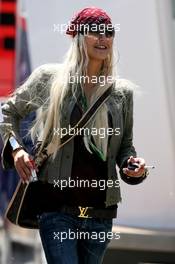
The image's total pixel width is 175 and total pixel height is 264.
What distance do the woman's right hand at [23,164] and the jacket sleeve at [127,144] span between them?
0.32 m

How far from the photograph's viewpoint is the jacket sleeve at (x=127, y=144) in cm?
223

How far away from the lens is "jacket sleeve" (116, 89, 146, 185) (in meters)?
2.23

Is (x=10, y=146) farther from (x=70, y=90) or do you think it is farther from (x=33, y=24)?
(x=33, y=24)

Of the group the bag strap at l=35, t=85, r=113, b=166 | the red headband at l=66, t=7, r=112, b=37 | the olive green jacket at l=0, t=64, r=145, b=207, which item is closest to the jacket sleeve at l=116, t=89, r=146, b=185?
the olive green jacket at l=0, t=64, r=145, b=207

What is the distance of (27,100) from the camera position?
222 centimetres

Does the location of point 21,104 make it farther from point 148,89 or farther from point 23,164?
point 148,89

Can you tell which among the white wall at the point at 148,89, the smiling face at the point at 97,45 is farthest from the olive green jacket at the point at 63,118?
the white wall at the point at 148,89

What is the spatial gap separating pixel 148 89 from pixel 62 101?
1177 mm

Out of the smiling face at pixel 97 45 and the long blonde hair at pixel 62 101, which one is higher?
the smiling face at pixel 97 45

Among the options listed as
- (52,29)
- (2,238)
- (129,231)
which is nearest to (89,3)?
(52,29)

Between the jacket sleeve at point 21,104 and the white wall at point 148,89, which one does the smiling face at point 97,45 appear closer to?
the jacket sleeve at point 21,104

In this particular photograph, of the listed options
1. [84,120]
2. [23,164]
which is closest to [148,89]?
[84,120]

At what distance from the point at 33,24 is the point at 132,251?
128 centimetres

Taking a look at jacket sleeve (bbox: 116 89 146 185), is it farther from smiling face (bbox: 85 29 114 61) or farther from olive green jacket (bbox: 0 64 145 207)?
smiling face (bbox: 85 29 114 61)
